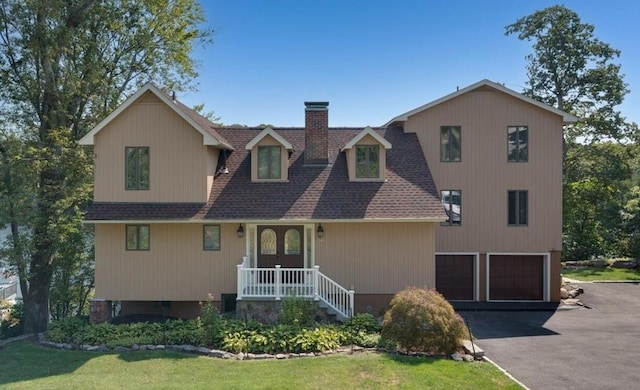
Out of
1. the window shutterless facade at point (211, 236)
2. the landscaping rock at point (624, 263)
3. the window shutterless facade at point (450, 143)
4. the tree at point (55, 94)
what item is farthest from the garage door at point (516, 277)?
the tree at point (55, 94)

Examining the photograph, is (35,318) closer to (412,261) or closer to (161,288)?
(161,288)

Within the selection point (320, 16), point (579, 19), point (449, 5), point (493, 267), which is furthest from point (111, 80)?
point (579, 19)

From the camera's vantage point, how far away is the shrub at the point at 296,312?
12758 millimetres

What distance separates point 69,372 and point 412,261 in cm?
1081

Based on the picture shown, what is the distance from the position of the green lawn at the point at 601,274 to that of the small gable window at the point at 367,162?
47.8 ft

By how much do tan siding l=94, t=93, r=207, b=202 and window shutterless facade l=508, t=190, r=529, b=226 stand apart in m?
12.4

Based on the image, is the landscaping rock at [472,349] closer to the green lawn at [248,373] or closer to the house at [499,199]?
the green lawn at [248,373]

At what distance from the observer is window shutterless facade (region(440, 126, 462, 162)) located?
17.5 meters

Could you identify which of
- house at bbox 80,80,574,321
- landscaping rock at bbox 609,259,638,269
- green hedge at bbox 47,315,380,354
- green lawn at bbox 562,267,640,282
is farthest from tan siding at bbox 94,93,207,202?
landscaping rock at bbox 609,259,638,269

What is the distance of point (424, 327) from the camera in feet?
35.5

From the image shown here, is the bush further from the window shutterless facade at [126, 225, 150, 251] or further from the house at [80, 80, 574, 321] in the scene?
the window shutterless facade at [126, 225, 150, 251]

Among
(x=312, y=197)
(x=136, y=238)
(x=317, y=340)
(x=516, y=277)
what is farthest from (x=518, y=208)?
(x=136, y=238)

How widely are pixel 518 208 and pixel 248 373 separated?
13053mm

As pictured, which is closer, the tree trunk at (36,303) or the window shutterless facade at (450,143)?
the window shutterless facade at (450,143)
